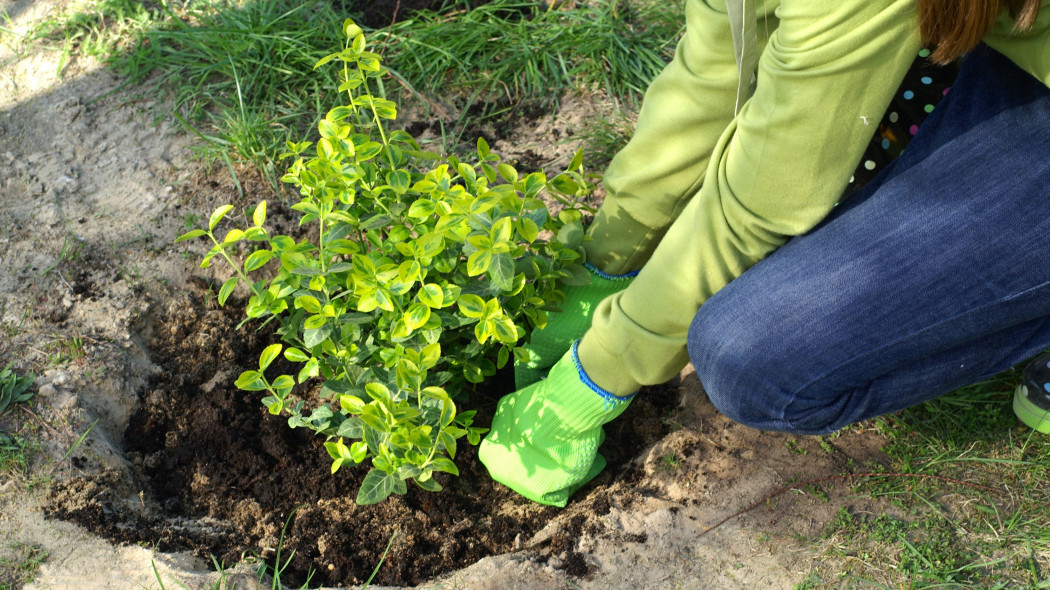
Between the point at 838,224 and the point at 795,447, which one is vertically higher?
the point at 838,224

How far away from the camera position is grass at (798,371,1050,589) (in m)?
1.71

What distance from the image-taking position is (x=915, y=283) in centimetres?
139

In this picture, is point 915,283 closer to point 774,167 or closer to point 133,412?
point 774,167

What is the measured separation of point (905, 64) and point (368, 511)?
1.48 meters

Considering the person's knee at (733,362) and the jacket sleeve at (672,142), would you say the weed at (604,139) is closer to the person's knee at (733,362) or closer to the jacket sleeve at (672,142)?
the jacket sleeve at (672,142)

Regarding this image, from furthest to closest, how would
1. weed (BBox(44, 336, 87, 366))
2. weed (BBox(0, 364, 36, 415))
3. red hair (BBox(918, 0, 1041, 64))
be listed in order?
weed (BBox(44, 336, 87, 366))
weed (BBox(0, 364, 36, 415))
red hair (BBox(918, 0, 1041, 64))

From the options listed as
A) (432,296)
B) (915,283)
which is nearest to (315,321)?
(432,296)

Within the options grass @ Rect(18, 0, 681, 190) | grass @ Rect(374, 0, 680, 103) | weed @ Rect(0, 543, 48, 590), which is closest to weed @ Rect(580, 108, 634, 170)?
grass @ Rect(18, 0, 681, 190)

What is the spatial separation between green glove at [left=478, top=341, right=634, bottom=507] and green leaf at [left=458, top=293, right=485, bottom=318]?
1.08ft

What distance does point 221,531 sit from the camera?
6.22 ft

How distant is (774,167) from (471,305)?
63 cm

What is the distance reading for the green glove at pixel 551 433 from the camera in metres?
1.85

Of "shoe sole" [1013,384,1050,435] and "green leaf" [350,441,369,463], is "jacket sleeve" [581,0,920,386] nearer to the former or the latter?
"green leaf" [350,441,369,463]

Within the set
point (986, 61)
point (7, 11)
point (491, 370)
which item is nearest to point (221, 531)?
point (491, 370)
